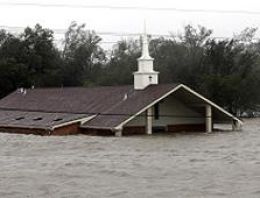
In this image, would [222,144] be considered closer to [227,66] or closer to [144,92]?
[144,92]

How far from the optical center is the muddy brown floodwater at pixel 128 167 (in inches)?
875

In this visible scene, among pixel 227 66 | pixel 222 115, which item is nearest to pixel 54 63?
pixel 227 66

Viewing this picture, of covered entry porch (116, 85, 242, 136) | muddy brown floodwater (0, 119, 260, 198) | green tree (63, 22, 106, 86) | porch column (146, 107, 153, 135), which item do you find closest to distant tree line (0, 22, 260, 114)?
green tree (63, 22, 106, 86)

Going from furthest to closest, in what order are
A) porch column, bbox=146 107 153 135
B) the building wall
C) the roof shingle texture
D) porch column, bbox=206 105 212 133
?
1. porch column, bbox=206 105 212 133
2. porch column, bbox=146 107 153 135
3. the roof shingle texture
4. the building wall

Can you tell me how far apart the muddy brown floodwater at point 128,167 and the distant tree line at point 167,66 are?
32.8 metres

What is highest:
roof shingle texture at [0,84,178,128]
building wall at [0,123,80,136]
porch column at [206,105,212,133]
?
roof shingle texture at [0,84,178,128]

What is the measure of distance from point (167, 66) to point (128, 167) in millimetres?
62301

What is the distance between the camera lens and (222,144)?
42906 millimetres

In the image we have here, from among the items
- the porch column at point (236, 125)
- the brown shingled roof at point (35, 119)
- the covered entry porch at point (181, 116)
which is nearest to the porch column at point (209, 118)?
the covered entry porch at point (181, 116)

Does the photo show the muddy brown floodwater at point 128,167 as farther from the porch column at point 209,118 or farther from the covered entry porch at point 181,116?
the porch column at point 209,118

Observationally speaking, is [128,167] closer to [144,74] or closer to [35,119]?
[35,119]

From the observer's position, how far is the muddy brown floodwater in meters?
22.2

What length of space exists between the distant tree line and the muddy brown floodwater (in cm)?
3281

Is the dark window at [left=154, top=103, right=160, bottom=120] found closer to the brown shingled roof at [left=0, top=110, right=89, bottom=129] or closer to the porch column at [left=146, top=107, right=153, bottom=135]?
the porch column at [left=146, top=107, right=153, bottom=135]
